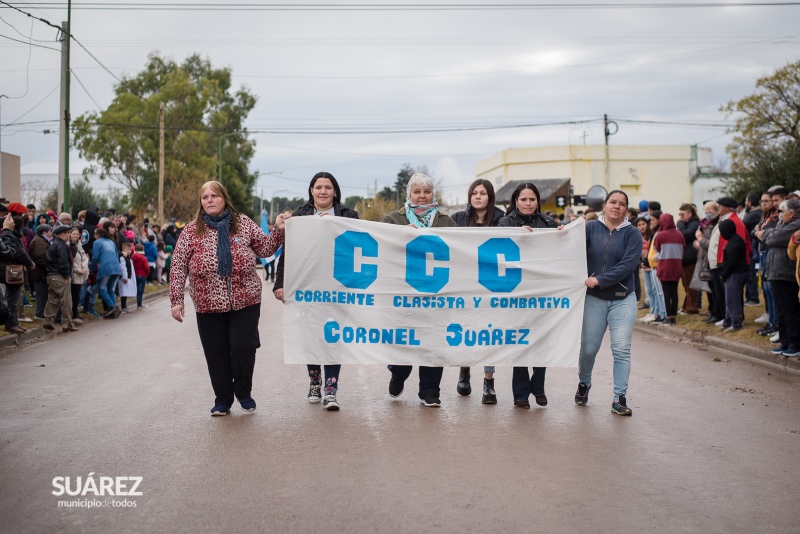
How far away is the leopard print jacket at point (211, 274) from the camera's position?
7.82m

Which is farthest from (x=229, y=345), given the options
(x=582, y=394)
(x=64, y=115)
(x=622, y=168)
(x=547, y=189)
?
(x=622, y=168)

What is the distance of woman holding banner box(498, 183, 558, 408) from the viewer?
8.52 m

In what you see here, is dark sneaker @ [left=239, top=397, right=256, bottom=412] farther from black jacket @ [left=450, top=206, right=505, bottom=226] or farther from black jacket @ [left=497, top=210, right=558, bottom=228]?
black jacket @ [left=497, top=210, right=558, bottom=228]

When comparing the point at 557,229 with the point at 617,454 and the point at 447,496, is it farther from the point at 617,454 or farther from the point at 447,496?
the point at 447,496

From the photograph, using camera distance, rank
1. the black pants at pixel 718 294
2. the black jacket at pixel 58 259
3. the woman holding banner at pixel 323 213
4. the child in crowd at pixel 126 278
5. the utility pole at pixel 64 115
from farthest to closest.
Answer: the utility pole at pixel 64 115, the child in crowd at pixel 126 278, the black jacket at pixel 58 259, the black pants at pixel 718 294, the woman holding banner at pixel 323 213

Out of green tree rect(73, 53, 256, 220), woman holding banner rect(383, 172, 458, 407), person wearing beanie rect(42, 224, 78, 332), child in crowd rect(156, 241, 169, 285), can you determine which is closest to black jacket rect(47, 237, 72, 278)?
person wearing beanie rect(42, 224, 78, 332)

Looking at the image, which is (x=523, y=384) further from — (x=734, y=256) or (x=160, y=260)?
(x=160, y=260)

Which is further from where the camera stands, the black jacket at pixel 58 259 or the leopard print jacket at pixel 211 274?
the black jacket at pixel 58 259

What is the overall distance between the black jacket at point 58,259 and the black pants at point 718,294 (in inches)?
443

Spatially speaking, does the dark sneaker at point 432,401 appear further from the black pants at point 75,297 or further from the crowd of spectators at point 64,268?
the black pants at point 75,297

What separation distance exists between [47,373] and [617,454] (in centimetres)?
720

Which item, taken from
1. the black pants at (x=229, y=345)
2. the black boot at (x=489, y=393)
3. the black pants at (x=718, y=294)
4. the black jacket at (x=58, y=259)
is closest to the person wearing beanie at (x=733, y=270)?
the black pants at (x=718, y=294)

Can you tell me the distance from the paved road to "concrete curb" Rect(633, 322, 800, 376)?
3.80ft

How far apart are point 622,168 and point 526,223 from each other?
59.6 m
